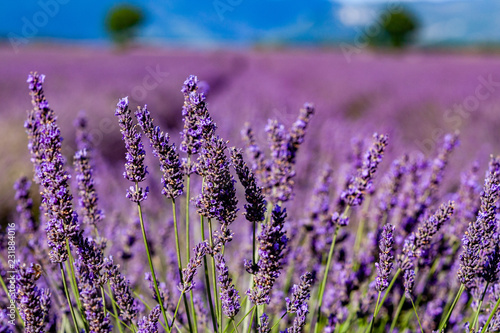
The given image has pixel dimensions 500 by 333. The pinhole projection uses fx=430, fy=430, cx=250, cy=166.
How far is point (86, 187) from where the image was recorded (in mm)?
1151

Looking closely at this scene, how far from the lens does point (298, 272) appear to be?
5.38 ft

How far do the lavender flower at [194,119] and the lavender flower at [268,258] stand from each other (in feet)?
0.74

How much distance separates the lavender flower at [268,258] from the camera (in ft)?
2.96

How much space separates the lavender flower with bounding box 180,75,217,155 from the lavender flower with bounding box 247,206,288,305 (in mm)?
226

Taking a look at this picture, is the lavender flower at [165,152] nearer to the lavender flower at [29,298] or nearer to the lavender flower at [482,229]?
the lavender flower at [29,298]

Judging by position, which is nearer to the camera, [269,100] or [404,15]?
[269,100]

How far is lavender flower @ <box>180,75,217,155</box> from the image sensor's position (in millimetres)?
898

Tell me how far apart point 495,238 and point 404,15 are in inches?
1525

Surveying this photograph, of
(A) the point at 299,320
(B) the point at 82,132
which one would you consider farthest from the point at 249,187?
(B) the point at 82,132

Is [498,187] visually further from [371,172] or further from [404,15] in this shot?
[404,15]

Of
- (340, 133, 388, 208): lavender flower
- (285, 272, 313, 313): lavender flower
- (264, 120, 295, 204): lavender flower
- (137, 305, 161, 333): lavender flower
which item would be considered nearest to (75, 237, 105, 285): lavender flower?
(137, 305, 161, 333): lavender flower

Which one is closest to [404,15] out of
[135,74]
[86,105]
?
[135,74]

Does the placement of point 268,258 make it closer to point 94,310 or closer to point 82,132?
point 94,310

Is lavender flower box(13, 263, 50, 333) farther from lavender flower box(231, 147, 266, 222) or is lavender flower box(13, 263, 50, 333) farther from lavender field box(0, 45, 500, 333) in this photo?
lavender flower box(231, 147, 266, 222)
